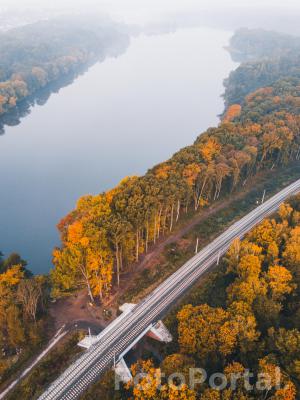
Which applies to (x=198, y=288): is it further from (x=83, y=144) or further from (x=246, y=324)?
(x=83, y=144)

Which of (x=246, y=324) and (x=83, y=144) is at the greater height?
(x=83, y=144)

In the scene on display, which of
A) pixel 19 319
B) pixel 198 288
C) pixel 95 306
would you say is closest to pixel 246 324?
pixel 198 288

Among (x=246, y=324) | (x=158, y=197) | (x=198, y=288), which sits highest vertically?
(x=158, y=197)

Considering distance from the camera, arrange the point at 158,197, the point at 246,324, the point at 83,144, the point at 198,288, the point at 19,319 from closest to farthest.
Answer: the point at 246,324 < the point at 19,319 < the point at 198,288 < the point at 158,197 < the point at 83,144

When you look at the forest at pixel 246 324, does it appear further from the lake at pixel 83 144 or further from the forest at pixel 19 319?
the lake at pixel 83 144

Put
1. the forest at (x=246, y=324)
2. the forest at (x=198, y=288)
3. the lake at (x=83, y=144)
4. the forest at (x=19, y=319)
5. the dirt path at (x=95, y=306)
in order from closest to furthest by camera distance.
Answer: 1. the forest at (x=246, y=324)
2. the forest at (x=198, y=288)
3. the forest at (x=19, y=319)
4. the dirt path at (x=95, y=306)
5. the lake at (x=83, y=144)

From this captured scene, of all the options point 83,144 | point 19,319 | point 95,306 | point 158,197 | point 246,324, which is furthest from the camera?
point 83,144

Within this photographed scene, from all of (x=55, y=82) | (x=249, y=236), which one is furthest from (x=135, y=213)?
(x=55, y=82)

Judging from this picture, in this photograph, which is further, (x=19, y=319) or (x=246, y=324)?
(x=19, y=319)

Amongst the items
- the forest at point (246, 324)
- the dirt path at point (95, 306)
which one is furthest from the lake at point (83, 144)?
the forest at point (246, 324)

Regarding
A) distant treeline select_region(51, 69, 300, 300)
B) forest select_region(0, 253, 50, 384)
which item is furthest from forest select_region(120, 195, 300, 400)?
forest select_region(0, 253, 50, 384)
